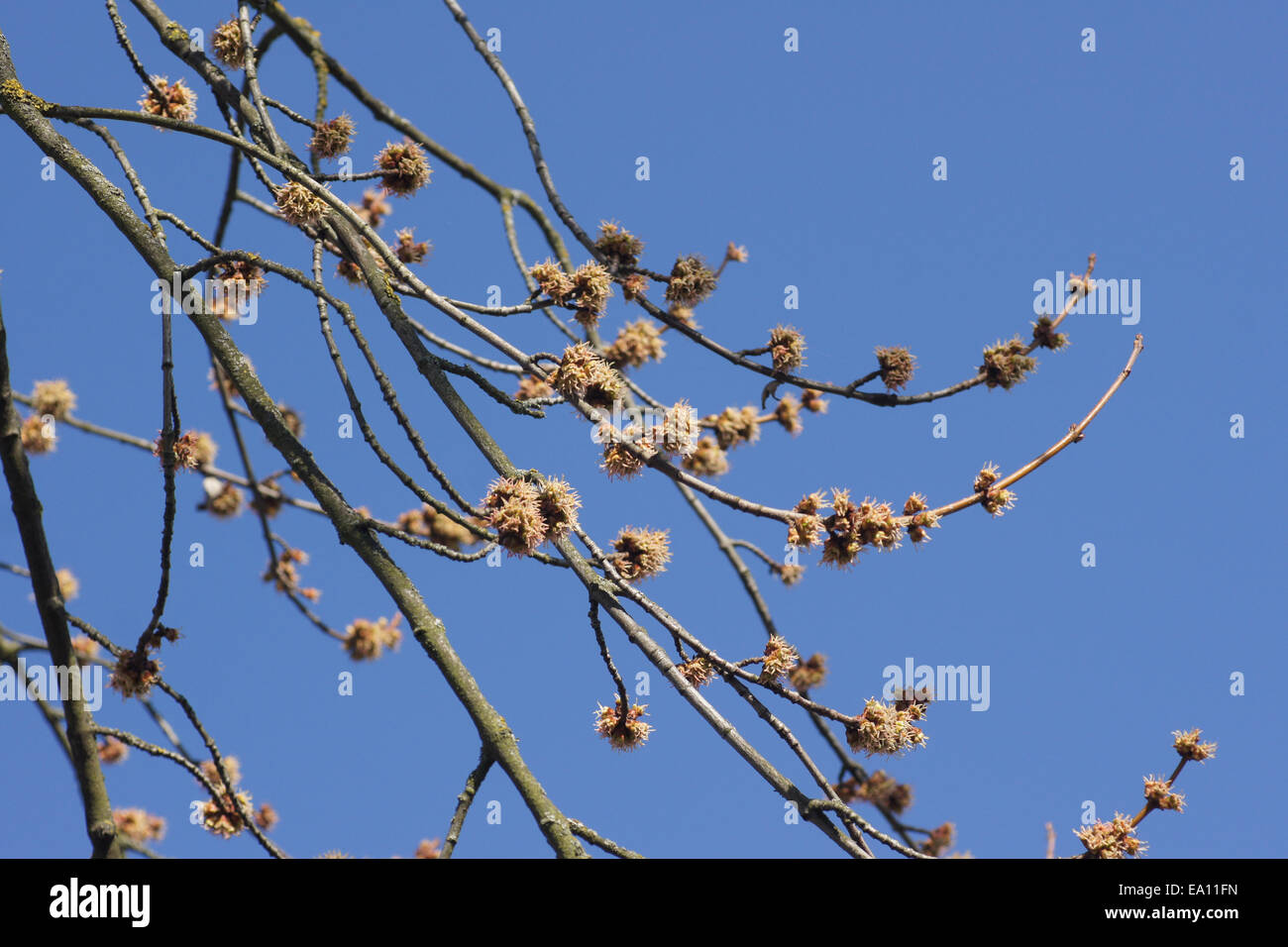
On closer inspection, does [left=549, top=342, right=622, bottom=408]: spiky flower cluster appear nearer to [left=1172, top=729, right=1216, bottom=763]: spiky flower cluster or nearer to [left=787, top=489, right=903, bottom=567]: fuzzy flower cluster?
[left=787, top=489, right=903, bottom=567]: fuzzy flower cluster

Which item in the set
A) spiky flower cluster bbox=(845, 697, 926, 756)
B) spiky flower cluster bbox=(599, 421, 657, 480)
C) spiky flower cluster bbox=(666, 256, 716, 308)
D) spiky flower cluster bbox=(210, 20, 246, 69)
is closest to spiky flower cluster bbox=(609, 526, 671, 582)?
spiky flower cluster bbox=(599, 421, 657, 480)

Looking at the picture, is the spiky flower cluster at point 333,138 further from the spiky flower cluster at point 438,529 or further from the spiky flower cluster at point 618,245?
the spiky flower cluster at point 438,529

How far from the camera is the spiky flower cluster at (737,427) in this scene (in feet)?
18.6

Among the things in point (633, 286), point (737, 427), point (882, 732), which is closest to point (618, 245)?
point (633, 286)

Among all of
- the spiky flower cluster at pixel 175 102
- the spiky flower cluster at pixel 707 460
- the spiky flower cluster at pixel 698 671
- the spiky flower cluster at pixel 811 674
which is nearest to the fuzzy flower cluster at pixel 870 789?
the spiky flower cluster at pixel 811 674

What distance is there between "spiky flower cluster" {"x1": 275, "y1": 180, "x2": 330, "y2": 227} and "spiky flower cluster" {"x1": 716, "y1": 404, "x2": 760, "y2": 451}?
2151 millimetres

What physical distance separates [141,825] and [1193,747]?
25.9 feet

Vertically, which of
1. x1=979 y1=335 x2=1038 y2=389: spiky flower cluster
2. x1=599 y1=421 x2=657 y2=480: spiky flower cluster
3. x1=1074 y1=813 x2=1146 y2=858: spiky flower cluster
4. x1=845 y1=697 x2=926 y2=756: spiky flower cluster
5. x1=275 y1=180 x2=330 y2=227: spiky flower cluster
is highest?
x1=275 y1=180 x2=330 y2=227: spiky flower cluster

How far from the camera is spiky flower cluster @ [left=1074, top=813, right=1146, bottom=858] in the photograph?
3590 mm
